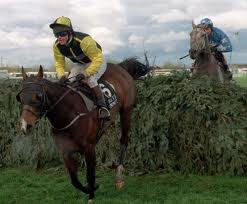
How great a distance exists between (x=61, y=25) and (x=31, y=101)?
1.38m

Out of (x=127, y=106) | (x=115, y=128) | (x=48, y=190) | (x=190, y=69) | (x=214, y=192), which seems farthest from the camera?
(x=190, y=69)

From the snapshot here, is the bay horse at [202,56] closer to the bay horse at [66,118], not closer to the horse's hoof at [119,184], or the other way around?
the horse's hoof at [119,184]

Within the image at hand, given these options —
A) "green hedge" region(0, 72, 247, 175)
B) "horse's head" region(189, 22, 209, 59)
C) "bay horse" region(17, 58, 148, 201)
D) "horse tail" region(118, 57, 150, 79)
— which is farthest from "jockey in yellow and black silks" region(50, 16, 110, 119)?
"horse's head" region(189, 22, 209, 59)

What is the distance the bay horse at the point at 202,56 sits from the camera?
31.9 ft

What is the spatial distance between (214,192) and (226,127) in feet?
4.40

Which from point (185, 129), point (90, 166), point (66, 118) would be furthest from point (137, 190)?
point (66, 118)

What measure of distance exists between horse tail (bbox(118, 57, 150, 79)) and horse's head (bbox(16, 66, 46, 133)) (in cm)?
336

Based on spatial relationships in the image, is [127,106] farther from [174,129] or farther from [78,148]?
[78,148]

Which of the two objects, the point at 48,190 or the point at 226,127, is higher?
the point at 226,127

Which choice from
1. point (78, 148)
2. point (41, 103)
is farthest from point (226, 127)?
point (41, 103)

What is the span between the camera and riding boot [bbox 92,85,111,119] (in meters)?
7.11

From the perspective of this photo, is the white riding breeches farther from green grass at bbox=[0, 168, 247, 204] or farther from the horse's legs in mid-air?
green grass at bbox=[0, 168, 247, 204]

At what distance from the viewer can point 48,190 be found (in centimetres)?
794

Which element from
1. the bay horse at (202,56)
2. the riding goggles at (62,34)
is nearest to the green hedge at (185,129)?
the bay horse at (202,56)
